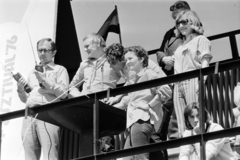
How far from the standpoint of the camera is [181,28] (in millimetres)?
9711

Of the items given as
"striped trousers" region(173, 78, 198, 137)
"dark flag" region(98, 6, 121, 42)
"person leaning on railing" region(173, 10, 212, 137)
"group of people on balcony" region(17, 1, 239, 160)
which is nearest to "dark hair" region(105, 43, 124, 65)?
"group of people on balcony" region(17, 1, 239, 160)

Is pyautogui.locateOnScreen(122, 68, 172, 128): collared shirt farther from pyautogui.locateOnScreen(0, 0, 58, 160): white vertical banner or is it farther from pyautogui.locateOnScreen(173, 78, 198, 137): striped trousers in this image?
pyautogui.locateOnScreen(0, 0, 58, 160): white vertical banner

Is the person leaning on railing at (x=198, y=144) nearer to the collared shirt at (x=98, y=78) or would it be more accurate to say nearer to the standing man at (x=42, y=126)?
the collared shirt at (x=98, y=78)

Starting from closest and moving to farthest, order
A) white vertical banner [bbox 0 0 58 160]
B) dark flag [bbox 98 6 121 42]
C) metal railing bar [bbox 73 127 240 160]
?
metal railing bar [bbox 73 127 240 160] < dark flag [bbox 98 6 121 42] < white vertical banner [bbox 0 0 58 160]

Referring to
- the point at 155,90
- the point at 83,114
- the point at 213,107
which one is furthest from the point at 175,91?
the point at 213,107

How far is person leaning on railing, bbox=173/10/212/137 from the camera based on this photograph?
9479 mm

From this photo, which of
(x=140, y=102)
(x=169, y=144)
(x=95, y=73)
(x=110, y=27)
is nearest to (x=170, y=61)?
(x=95, y=73)

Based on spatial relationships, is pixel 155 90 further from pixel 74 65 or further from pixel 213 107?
pixel 74 65

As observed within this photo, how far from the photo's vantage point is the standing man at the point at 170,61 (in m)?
10.0

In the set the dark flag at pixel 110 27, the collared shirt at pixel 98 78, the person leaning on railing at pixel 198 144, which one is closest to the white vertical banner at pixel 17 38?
the dark flag at pixel 110 27

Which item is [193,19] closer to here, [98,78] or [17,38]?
[98,78]

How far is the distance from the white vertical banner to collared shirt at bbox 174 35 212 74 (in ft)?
12.6

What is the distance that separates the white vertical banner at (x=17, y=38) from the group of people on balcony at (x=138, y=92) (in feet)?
9.55

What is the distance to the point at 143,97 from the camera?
9.38m
